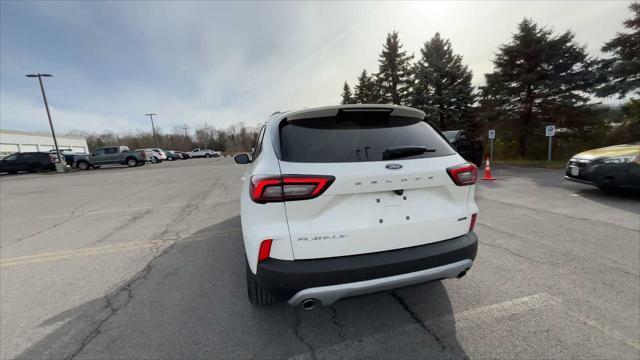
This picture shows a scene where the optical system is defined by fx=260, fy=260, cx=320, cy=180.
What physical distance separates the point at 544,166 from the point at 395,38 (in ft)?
76.9

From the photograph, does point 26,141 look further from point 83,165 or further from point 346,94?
point 346,94

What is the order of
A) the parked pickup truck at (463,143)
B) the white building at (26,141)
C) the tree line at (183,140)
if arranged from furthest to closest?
1. the tree line at (183,140)
2. the white building at (26,141)
3. the parked pickup truck at (463,143)

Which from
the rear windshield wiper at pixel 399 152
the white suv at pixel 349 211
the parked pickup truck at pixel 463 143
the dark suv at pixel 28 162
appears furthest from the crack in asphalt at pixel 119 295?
the dark suv at pixel 28 162

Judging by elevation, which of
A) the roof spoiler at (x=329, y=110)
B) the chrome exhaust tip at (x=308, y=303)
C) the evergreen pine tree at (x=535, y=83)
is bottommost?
the chrome exhaust tip at (x=308, y=303)

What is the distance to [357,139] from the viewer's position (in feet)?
6.49

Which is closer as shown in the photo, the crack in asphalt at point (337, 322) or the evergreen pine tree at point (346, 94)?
the crack in asphalt at point (337, 322)

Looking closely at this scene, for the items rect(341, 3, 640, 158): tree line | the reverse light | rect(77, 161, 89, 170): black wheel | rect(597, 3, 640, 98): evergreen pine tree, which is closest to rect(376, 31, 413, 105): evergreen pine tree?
rect(341, 3, 640, 158): tree line

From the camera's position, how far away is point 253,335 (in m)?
2.07

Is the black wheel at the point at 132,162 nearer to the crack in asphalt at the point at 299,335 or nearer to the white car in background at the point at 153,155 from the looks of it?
the white car in background at the point at 153,155

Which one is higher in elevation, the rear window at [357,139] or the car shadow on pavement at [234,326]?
the rear window at [357,139]

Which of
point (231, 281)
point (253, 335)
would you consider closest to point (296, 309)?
point (253, 335)

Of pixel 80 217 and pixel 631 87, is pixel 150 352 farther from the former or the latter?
pixel 631 87

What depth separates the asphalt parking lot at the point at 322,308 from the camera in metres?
1.93

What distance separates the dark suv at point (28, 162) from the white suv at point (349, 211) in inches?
1257
